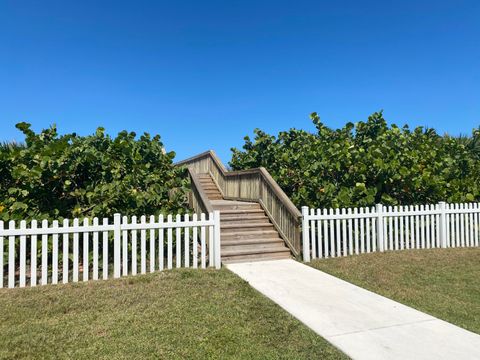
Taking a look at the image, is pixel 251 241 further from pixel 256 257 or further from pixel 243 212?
pixel 243 212

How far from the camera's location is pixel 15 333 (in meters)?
3.57

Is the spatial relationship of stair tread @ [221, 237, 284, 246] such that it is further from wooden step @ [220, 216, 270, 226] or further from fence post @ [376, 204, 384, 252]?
fence post @ [376, 204, 384, 252]

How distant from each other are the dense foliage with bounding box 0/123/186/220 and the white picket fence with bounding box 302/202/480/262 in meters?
3.04

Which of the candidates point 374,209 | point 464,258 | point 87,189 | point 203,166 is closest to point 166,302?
point 87,189

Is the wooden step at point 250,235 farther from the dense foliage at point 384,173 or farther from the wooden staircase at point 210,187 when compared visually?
the wooden staircase at point 210,187

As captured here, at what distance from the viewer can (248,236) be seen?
25.9 feet

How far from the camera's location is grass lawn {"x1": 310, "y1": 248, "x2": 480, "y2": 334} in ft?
14.5

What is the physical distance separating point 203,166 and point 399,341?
40.8 feet

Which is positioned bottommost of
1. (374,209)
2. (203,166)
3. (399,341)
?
(399,341)

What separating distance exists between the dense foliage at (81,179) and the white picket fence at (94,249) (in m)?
0.56

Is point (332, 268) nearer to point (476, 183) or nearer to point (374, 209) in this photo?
point (374, 209)

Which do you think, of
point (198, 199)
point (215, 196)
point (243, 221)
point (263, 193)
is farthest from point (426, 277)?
point (215, 196)

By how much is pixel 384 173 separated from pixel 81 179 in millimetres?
7197

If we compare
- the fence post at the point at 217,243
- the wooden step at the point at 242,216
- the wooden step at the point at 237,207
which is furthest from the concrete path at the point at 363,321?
the wooden step at the point at 237,207
